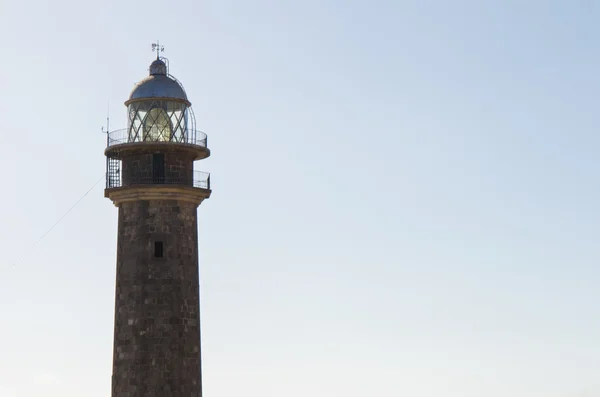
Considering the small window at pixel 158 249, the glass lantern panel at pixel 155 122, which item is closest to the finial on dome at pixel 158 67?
the glass lantern panel at pixel 155 122

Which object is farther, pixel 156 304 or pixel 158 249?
pixel 158 249

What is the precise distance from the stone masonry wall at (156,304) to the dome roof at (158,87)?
14.5ft

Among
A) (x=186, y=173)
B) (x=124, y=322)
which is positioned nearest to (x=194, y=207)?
(x=186, y=173)

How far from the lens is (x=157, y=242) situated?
221 ft

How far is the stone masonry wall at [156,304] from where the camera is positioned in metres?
66.1

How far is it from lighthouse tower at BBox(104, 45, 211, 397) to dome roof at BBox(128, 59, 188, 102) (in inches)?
1.6

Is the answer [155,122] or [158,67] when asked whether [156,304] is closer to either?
[155,122]

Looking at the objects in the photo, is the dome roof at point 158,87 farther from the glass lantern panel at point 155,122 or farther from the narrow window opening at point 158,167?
the narrow window opening at point 158,167

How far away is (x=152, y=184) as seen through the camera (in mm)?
67562

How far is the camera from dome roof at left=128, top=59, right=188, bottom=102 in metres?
68.8

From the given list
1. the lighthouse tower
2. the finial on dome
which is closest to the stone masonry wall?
the lighthouse tower

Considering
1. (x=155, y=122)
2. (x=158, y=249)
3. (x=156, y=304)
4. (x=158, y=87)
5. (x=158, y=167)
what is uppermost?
(x=158, y=87)

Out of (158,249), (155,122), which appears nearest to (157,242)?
(158,249)

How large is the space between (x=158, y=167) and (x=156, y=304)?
5.63 metres
